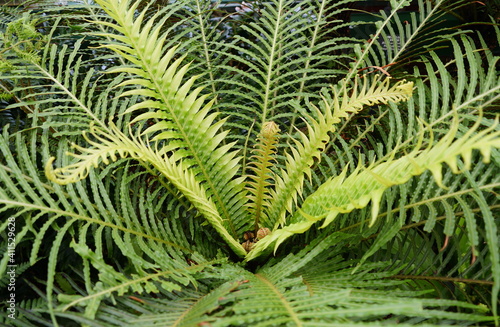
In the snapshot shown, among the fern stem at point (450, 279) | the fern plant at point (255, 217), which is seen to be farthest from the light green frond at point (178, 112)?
the fern stem at point (450, 279)

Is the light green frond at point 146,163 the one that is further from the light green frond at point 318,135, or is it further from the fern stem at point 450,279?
the fern stem at point 450,279

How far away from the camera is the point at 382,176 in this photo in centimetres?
53

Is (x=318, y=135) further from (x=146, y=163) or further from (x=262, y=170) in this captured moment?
(x=146, y=163)

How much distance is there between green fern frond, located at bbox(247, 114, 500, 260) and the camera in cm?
40

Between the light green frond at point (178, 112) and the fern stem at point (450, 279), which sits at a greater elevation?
the light green frond at point (178, 112)

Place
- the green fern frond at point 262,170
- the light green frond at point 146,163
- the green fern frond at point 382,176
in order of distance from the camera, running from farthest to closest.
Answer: the green fern frond at point 262,170
the light green frond at point 146,163
the green fern frond at point 382,176

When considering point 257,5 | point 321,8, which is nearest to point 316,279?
point 321,8

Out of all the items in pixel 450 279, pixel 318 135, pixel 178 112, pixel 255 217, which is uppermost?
pixel 178 112

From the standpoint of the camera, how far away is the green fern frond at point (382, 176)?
0.40m

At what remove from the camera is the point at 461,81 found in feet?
2.29

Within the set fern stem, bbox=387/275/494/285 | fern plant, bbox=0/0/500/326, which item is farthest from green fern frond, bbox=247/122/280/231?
fern stem, bbox=387/275/494/285

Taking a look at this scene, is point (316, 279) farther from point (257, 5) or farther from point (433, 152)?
point (257, 5)

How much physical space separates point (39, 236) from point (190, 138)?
0.29 m

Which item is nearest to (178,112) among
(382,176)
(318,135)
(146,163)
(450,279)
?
(146,163)
